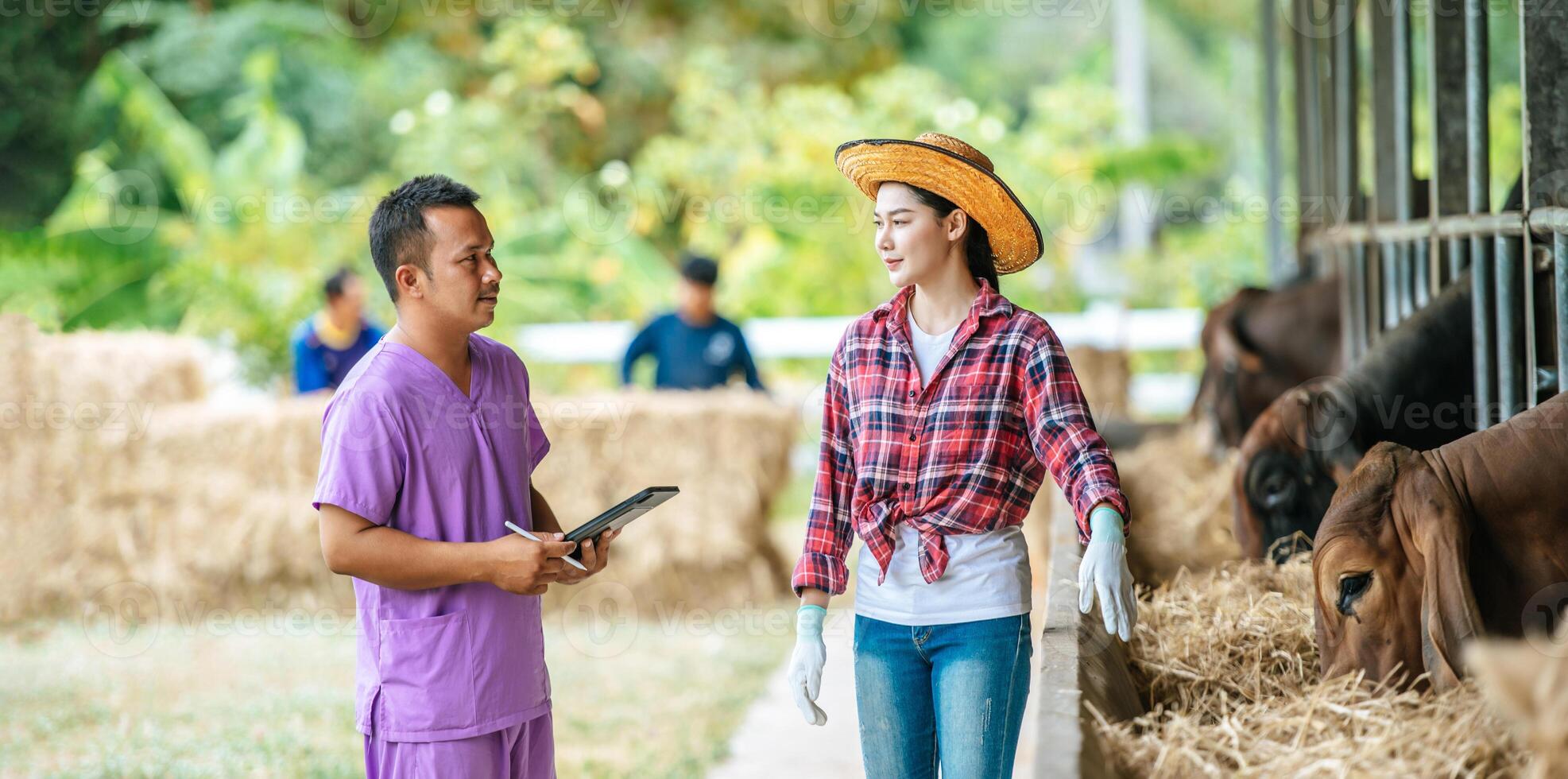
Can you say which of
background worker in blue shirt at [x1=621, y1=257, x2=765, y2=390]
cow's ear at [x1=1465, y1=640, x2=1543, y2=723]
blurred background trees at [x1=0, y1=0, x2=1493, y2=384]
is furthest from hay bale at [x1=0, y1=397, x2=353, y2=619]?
cow's ear at [x1=1465, y1=640, x2=1543, y2=723]

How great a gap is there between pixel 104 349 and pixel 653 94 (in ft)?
39.0

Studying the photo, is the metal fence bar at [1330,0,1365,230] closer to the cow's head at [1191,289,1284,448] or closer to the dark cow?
the cow's head at [1191,289,1284,448]

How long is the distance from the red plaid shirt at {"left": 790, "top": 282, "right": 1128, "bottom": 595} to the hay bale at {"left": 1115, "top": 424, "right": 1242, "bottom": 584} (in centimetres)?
159

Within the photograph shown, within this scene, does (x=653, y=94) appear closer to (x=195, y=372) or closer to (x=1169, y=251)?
(x=1169, y=251)

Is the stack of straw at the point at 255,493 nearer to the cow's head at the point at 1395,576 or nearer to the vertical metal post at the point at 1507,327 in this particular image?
the vertical metal post at the point at 1507,327

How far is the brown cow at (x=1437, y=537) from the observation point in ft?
7.29

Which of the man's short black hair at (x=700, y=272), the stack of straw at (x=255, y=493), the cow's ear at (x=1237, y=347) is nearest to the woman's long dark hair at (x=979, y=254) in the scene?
the cow's ear at (x=1237, y=347)

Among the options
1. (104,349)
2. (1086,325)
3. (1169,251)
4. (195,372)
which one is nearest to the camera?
(104,349)

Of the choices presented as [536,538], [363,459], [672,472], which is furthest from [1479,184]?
[672,472]

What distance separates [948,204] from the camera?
→ 97.4 inches

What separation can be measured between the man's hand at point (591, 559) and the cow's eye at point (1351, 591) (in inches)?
48.6

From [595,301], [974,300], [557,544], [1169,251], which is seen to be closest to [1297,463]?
[974,300]

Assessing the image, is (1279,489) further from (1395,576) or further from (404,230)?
(404,230)

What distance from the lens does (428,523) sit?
7.75 ft
